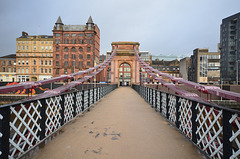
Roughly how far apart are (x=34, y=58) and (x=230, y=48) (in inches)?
2729

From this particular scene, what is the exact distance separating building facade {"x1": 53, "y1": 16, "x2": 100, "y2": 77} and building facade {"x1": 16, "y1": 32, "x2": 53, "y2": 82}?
11.7ft

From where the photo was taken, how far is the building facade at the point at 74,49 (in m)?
55.4

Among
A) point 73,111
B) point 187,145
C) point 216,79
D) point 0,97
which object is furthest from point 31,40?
point 216,79

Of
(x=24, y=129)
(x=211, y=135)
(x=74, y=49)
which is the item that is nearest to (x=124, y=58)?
(x=74, y=49)

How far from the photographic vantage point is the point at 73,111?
21.9 ft

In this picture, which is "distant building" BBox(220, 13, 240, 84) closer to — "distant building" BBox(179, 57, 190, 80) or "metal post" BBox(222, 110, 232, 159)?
"distant building" BBox(179, 57, 190, 80)

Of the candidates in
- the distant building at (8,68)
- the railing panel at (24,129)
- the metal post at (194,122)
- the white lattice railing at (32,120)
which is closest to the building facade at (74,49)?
the distant building at (8,68)

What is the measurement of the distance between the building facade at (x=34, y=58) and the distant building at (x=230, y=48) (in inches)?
2426

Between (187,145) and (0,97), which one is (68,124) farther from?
(0,97)

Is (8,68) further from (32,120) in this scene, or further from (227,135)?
(227,135)

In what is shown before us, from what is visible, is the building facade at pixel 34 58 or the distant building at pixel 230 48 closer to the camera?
the distant building at pixel 230 48

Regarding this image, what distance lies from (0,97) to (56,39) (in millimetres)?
35227

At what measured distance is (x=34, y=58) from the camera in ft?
190

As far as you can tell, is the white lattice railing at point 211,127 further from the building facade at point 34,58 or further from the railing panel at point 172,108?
the building facade at point 34,58
